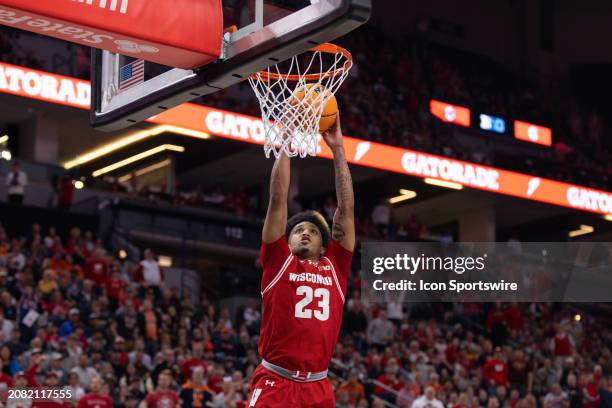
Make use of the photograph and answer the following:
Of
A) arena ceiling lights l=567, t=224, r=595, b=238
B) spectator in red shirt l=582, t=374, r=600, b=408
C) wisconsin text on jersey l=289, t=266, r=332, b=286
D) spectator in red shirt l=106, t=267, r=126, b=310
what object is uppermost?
arena ceiling lights l=567, t=224, r=595, b=238

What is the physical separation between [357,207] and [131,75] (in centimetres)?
2270

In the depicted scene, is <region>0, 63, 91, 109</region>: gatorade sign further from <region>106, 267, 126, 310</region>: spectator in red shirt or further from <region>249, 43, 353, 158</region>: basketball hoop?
<region>249, 43, 353, 158</region>: basketball hoop

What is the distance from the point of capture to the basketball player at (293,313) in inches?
250

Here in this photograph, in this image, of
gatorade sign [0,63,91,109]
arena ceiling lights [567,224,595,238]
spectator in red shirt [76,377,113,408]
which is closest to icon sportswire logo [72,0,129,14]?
spectator in red shirt [76,377,113,408]

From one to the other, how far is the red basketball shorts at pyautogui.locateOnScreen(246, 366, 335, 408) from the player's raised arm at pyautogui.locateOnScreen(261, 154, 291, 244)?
32.5 inches

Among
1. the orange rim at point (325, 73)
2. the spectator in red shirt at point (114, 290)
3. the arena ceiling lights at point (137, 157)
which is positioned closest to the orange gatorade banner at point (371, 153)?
the arena ceiling lights at point (137, 157)

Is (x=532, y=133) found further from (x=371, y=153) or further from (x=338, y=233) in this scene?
(x=338, y=233)

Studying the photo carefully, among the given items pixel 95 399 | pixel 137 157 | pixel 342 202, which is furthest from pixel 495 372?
pixel 342 202

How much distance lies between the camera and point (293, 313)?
20.9 feet

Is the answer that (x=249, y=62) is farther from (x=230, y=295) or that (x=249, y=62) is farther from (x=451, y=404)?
(x=230, y=295)

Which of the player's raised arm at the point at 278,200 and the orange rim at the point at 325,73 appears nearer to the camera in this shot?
the player's raised arm at the point at 278,200

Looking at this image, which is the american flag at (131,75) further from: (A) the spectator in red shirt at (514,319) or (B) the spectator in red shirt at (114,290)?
(A) the spectator in red shirt at (514,319)

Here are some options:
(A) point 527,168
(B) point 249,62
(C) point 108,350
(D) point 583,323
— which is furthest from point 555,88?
(B) point 249,62

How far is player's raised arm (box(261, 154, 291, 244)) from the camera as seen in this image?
6309 mm
